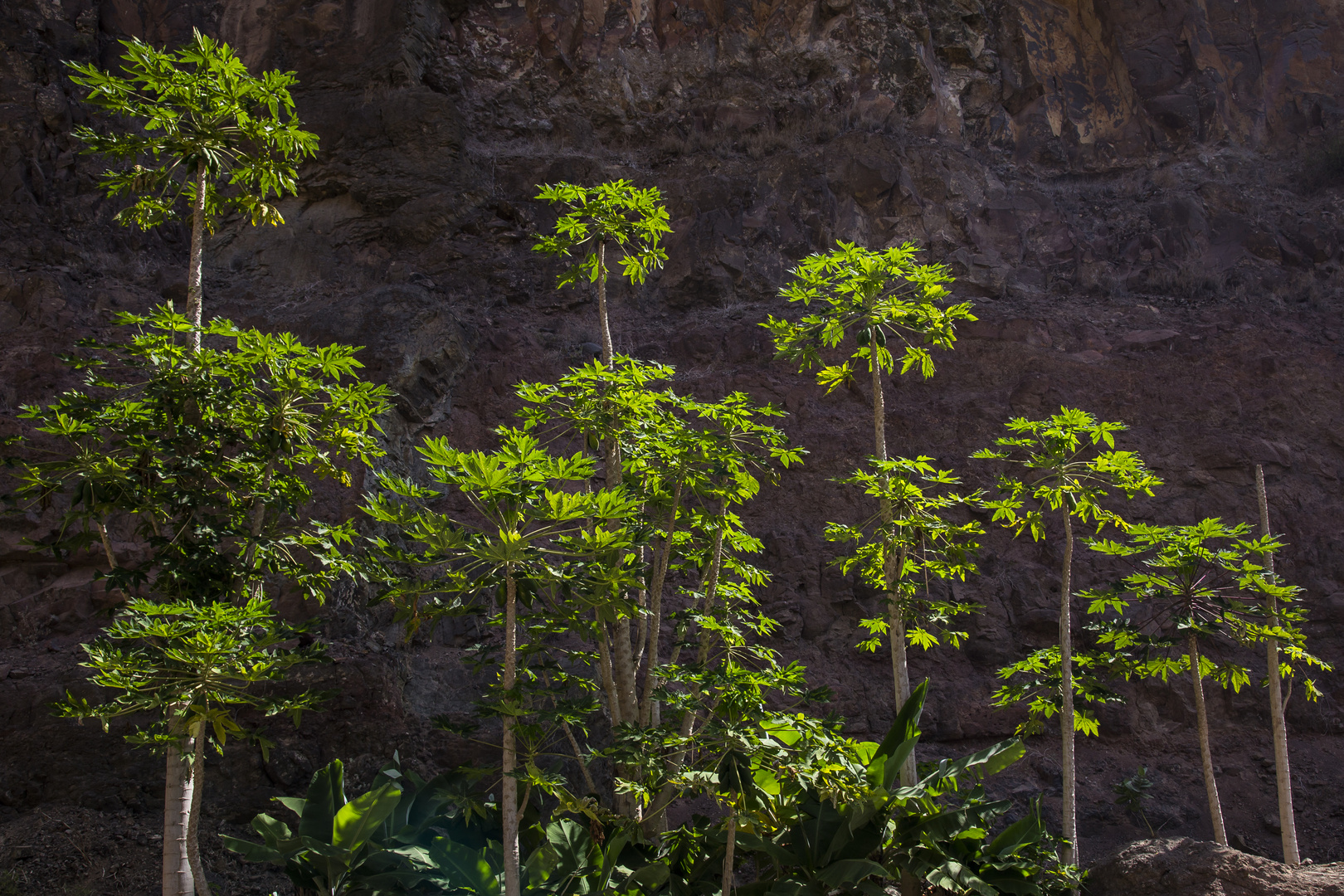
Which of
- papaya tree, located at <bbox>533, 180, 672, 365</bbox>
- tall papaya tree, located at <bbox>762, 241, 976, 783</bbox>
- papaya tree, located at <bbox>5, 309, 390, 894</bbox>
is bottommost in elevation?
papaya tree, located at <bbox>5, 309, 390, 894</bbox>

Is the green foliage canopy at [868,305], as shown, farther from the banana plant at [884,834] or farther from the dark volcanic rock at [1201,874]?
the dark volcanic rock at [1201,874]

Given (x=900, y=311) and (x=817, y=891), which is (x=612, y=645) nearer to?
(x=817, y=891)

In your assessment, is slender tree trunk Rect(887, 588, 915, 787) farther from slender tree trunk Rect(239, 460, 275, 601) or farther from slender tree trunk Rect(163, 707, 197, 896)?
slender tree trunk Rect(163, 707, 197, 896)

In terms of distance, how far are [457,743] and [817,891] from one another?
5.71m

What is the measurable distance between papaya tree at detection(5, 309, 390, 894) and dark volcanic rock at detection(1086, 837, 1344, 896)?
252 inches

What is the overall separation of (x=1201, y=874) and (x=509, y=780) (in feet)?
16.4

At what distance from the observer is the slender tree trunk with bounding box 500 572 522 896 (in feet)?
20.6

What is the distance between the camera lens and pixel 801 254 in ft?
60.3

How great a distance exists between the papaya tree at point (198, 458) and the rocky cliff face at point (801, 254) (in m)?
4.46

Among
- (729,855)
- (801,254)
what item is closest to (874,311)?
(729,855)

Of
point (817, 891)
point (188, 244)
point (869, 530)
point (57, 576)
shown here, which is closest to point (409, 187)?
point (188, 244)

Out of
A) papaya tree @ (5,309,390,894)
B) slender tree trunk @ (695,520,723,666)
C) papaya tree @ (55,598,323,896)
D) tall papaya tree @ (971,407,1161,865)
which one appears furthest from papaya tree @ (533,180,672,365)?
papaya tree @ (55,598,323,896)

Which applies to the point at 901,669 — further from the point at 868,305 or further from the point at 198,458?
the point at 198,458

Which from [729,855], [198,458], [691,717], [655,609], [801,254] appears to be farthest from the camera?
[801,254]
